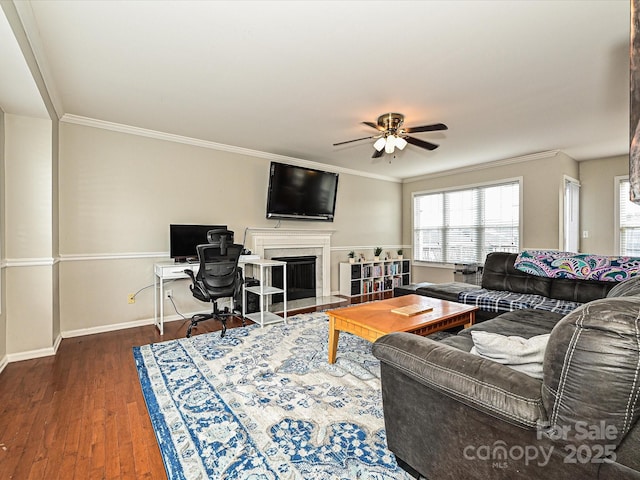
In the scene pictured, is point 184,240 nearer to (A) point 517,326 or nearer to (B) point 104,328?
(B) point 104,328

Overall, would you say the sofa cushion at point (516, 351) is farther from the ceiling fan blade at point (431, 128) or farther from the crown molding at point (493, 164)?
the crown molding at point (493, 164)

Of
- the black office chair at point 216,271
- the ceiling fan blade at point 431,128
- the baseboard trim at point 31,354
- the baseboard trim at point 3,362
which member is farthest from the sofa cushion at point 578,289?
the baseboard trim at point 3,362

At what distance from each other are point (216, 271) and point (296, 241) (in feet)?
6.08

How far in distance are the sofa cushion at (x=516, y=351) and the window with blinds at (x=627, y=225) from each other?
16.9 ft

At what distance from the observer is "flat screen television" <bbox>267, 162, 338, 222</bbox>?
15.1 feet

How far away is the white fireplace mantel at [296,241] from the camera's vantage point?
183 inches

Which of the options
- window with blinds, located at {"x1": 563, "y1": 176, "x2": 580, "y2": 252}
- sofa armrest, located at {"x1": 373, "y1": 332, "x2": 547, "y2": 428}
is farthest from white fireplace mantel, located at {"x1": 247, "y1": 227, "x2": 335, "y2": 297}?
window with blinds, located at {"x1": 563, "y1": 176, "x2": 580, "y2": 252}

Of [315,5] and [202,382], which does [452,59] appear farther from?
[202,382]

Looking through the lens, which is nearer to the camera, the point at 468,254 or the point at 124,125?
the point at 124,125

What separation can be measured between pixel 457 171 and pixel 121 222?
5.47m

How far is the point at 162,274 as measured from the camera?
339 cm

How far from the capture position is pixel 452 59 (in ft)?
7.38

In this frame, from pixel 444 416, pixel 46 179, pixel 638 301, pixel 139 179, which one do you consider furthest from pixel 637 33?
pixel 139 179

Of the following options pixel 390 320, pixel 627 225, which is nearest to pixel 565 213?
pixel 627 225
